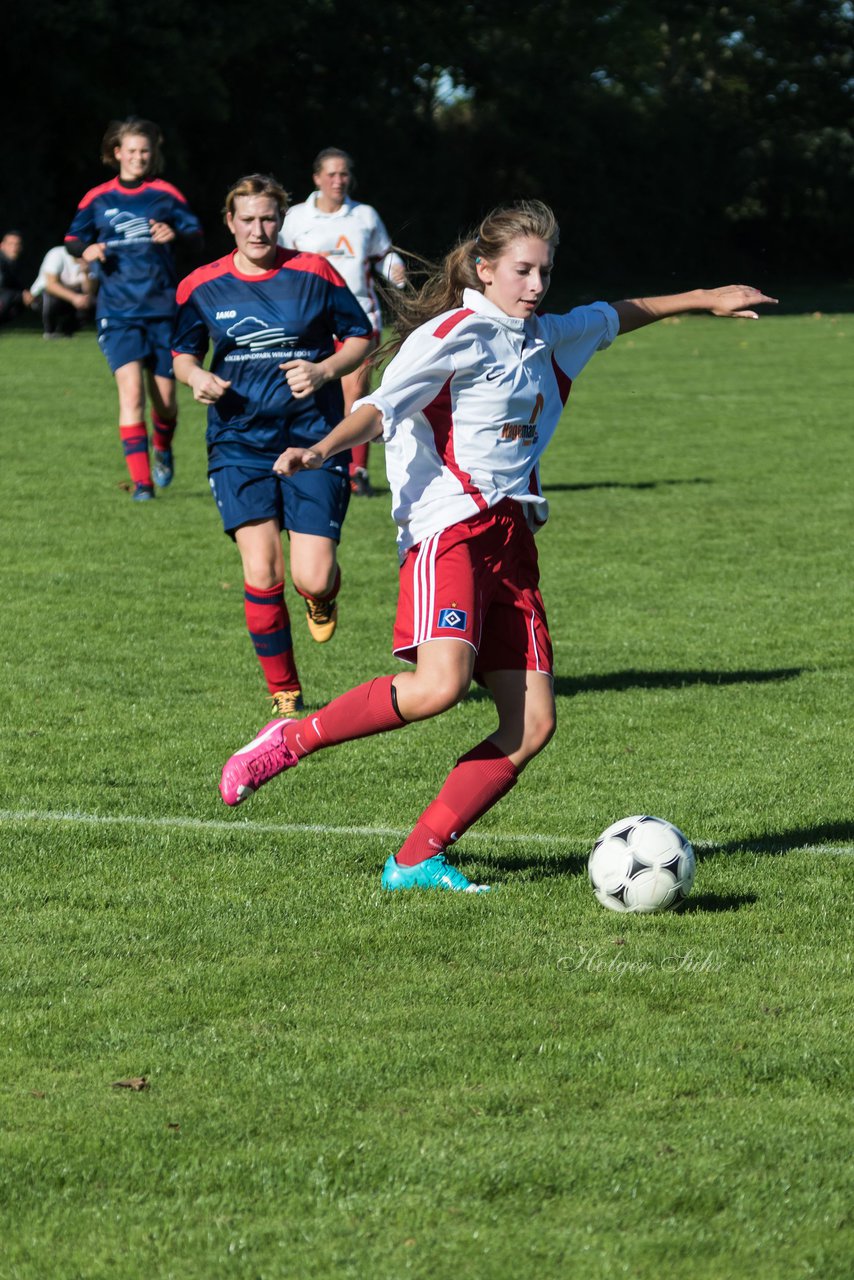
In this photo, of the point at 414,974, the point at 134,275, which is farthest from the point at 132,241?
the point at 414,974

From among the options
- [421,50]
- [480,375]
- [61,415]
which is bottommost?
[61,415]

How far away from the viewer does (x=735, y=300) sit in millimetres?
5715

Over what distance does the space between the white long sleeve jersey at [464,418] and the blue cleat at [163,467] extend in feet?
29.3

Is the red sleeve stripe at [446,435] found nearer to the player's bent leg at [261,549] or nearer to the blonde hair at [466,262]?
the blonde hair at [466,262]

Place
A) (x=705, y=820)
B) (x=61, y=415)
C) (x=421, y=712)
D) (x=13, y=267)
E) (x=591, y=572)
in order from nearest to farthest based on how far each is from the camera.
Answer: (x=421, y=712) → (x=705, y=820) → (x=591, y=572) → (x=61, y=415) → (x=13, y=267)

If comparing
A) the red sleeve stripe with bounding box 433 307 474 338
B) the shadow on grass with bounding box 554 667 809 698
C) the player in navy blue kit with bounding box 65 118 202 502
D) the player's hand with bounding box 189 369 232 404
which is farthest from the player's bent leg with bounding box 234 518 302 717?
the player in navy blue kit with bounding box 65 118 202 502

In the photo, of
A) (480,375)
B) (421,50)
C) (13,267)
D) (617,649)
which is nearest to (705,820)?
(480,375)

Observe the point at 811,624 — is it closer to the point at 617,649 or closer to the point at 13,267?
the point at 617,649

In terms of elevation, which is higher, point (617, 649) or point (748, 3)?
point (748, 3)

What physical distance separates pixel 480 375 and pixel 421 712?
98cm

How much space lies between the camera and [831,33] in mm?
58688

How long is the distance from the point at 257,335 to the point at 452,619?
301cm

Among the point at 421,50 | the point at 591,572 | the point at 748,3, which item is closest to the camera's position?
the point at 591,572

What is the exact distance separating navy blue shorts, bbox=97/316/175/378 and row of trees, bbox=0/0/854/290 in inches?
953
